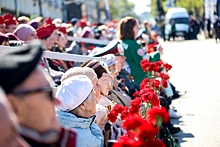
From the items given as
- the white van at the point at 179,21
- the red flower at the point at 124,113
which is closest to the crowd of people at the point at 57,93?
the red flower at the point at 124,113

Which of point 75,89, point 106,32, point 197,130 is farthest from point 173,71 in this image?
point 75,89

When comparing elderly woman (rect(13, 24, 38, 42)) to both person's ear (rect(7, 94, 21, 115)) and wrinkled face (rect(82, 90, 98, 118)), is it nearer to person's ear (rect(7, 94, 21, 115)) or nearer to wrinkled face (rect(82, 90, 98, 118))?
wrinkled face (rect(82, 90, 98, 118))

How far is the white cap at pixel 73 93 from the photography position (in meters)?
4.74

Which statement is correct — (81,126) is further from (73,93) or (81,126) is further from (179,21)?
(179,21)

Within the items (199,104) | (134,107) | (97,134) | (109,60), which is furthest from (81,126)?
(199,104)

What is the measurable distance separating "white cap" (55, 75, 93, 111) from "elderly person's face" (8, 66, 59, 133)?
230cm

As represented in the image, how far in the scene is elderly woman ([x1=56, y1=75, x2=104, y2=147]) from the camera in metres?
4.73

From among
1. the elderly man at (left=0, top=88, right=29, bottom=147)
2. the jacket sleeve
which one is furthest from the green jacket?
the elderly man at (left=0, top=88, right=29, bottom=147)

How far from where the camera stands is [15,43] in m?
7.46

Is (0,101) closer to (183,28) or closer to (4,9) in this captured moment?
(4,9)

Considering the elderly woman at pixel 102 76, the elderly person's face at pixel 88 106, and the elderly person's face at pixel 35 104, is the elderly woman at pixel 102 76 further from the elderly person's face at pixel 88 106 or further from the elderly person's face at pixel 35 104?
the elderly person's face at pixel 35 104

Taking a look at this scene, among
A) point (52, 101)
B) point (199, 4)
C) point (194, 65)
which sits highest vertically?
point (52, 101)

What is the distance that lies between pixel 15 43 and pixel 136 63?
402 cm

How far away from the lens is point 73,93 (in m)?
4.76
